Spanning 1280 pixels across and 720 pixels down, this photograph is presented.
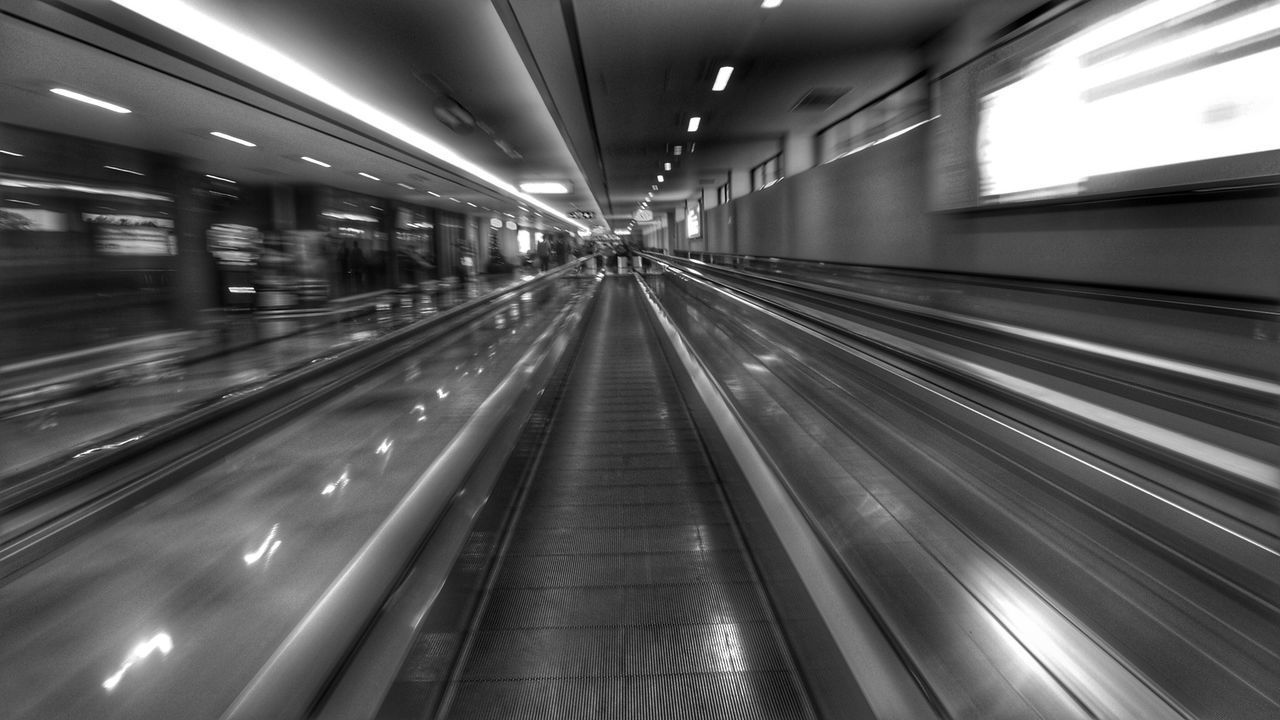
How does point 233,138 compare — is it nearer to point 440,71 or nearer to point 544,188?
point 440,71

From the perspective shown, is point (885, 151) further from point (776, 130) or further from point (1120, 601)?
point (1120, 601)

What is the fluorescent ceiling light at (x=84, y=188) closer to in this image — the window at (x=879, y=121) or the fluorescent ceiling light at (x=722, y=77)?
the fluorescent ceiling light at (x=722, y=77)

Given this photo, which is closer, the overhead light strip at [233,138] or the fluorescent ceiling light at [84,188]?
the fluorescent ceiling light at [84,188]

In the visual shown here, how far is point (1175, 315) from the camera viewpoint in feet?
14.9

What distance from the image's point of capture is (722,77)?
33.9 ft

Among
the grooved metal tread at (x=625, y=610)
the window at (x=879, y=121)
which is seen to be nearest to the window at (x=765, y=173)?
the window at (x=879, y=121)

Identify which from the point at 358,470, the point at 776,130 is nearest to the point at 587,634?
the point at 358,470

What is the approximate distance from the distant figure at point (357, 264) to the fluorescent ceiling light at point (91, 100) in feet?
29.9

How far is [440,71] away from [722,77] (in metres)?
4.16

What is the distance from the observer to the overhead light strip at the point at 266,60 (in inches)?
217

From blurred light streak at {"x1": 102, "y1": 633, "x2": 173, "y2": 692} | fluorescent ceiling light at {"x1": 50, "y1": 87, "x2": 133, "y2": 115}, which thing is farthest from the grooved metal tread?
fluorescent ceiling light at {"x1": 50, "y1": 87, "x2": 133, "y2": 115}

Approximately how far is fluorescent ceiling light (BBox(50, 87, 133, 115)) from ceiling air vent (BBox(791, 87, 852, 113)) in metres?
9.55

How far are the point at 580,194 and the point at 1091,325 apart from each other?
21.6m

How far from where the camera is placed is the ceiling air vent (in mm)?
11320
